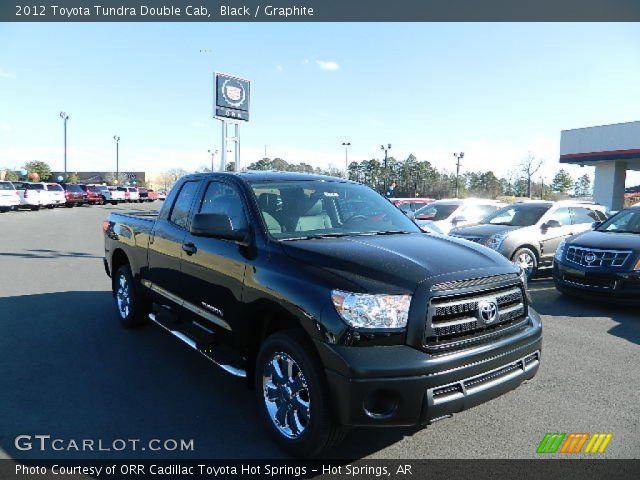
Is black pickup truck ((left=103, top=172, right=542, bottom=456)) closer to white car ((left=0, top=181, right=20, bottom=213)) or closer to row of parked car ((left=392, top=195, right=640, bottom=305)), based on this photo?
row of parked car ((left=392, top=195, right=640, bottom=305))

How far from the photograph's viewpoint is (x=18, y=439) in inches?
129

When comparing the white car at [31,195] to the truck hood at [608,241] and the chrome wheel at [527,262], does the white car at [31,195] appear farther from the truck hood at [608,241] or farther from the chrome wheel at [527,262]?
the truck hood at [608,241]

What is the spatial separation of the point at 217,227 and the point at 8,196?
30746 mm

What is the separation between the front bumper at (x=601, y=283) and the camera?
21.9 ft

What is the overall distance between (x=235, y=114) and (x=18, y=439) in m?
26.4

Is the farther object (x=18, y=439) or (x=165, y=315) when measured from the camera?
(x=165, y=315)

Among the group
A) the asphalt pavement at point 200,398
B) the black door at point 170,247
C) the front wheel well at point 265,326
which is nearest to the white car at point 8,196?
the asphalt pavement at point 200,398

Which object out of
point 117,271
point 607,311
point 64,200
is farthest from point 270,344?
point 64,200

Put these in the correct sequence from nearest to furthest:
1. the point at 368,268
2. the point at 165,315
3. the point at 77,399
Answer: the point at 368,268
the point at 77,399
the point at 165,315

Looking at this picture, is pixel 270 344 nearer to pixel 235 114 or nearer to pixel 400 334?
pixel 400 334

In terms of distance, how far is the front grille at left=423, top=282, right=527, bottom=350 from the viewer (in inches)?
112

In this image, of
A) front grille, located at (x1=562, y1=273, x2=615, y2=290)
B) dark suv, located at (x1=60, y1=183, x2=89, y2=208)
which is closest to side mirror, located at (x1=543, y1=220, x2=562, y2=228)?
front grille, located at (x1=562, y1=273, x2=615, y2=290)

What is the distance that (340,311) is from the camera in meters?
2.77

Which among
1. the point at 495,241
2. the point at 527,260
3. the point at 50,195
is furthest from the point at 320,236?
the point at 50,195
